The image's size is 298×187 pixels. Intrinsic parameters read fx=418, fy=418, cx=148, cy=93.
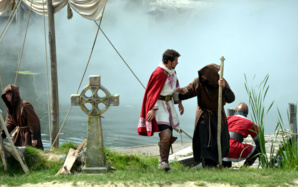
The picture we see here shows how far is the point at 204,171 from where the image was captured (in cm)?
601

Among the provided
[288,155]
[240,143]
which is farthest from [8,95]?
[288,155]

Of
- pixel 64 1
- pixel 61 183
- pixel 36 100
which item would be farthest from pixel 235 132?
pixel 36 100

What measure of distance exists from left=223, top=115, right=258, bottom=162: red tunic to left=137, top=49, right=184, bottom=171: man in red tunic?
132cm

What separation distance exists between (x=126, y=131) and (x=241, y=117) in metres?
23.7

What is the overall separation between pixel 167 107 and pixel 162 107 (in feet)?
0.26

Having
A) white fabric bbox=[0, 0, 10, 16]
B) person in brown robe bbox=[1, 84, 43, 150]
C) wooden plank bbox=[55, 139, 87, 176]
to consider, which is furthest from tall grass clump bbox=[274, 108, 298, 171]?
white fabric bbox=[0, 0, 10, 16]

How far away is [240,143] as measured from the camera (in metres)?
7.10

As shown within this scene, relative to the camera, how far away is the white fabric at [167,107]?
614 centimetres

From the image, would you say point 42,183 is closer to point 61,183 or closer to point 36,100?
point 61,183

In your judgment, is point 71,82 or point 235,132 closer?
point 235,132

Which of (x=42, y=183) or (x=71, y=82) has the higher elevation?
(x=71, y=82)

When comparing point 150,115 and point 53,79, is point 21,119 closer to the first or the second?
point 53,79

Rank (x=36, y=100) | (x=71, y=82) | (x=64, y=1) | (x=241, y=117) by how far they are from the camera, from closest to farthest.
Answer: (x=241, y=117) < (x=64, y=1) < (x=36, y=100) < (x=71, y=82)

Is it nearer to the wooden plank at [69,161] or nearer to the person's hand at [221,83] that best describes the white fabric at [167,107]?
the person's hand at [221,83]
